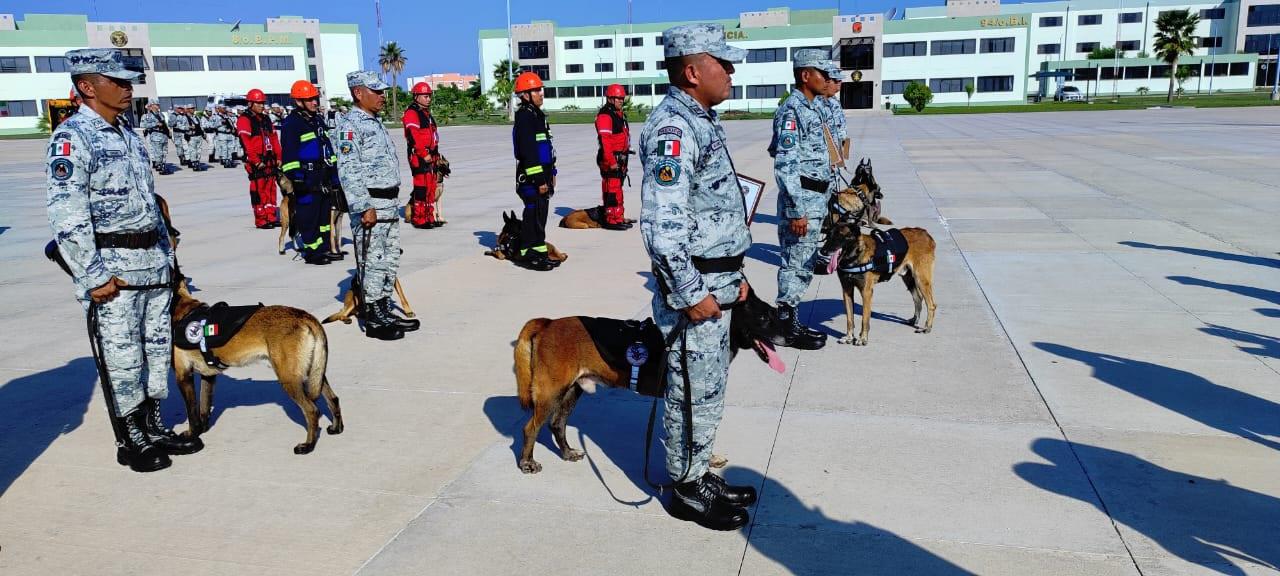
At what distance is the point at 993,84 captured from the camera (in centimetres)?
8044

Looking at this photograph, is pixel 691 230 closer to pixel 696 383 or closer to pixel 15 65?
pixel 696 383

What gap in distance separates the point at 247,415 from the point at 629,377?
2.81 metres

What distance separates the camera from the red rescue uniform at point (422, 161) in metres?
12.4

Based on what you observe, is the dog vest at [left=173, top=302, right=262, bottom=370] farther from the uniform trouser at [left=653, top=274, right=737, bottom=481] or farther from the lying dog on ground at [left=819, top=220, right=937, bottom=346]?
the lying dog on ground at [left=819, top=220, right=937, bottom=346]

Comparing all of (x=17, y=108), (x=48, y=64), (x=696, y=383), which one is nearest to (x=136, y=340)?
(x=696, y=383)

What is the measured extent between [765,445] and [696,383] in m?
1.17

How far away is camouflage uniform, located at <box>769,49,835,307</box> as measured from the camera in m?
6.64

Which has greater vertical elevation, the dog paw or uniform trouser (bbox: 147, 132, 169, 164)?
uniform trouser (bbox: 147, 132, 169, 164)

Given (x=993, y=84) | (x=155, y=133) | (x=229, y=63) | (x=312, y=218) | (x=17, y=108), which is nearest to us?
(x=312, y=218)

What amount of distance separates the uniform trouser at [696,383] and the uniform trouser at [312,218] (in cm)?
778

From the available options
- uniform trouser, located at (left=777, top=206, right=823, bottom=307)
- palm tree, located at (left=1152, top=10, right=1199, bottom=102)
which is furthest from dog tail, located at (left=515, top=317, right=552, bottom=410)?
palm tree, located at (left=1152, top=10, right=1199, bottom=102)

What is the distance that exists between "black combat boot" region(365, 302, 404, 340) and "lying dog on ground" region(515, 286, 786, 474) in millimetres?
3042

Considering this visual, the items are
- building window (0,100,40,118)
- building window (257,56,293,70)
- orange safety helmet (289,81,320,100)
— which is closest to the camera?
orange safety helmet (289,81,320,100)

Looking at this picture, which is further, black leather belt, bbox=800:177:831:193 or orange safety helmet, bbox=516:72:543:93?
orange safety helmet, bbox=516:72:543:93
